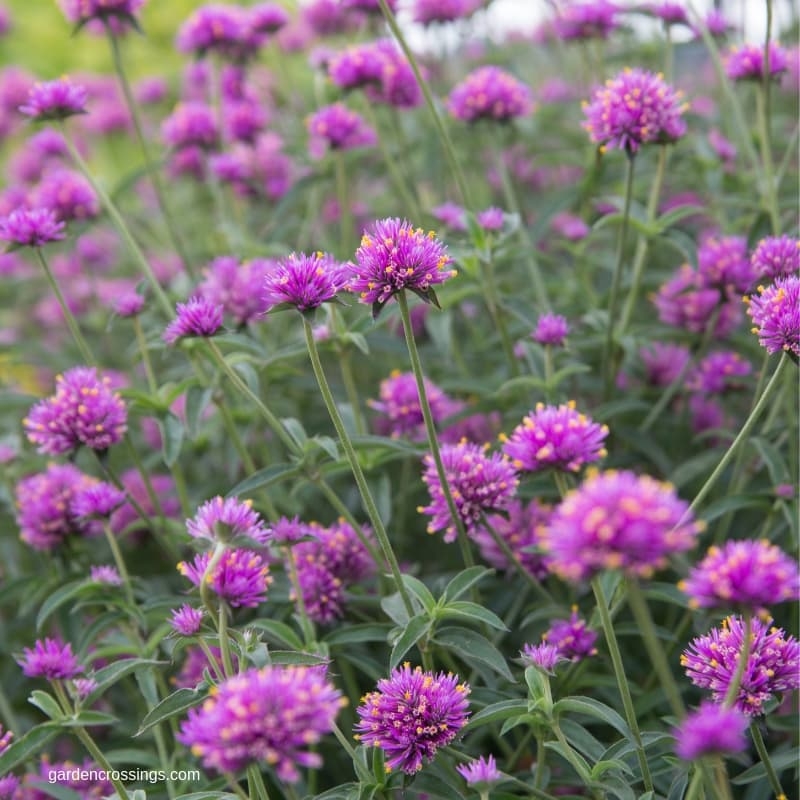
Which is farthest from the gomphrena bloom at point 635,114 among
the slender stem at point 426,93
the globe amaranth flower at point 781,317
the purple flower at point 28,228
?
the purple flower at point 28,228

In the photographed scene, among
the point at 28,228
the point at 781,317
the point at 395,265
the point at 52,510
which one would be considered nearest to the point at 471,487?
the point at 395,265

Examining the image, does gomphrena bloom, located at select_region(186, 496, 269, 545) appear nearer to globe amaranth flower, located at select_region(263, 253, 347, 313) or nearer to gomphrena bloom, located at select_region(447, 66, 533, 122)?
globe amaranth flower, located at select_region(263, 253, 347, 313)

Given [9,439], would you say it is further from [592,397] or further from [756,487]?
[756,487]

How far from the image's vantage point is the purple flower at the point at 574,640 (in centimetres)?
171

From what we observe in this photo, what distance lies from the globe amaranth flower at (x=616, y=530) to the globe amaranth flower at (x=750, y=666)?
17.4 inches

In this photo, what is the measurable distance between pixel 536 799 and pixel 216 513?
664 millimetres

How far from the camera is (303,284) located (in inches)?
59.5

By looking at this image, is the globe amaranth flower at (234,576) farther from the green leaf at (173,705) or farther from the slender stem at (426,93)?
the slender stem at (426,93)

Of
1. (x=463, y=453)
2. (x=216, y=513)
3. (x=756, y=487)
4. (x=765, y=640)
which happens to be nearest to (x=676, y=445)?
(x=756, y=487)

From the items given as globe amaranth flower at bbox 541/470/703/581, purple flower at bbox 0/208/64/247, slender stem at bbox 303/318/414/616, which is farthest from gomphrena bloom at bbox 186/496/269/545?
purple flower at bbox 0/208/64/247

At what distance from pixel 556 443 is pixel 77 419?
1.02 meters

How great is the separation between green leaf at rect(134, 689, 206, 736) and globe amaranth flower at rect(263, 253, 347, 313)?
1.93 feet

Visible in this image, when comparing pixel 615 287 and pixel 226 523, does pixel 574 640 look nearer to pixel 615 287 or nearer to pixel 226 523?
pixel 226 523

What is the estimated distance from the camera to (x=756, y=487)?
7.57 feet
